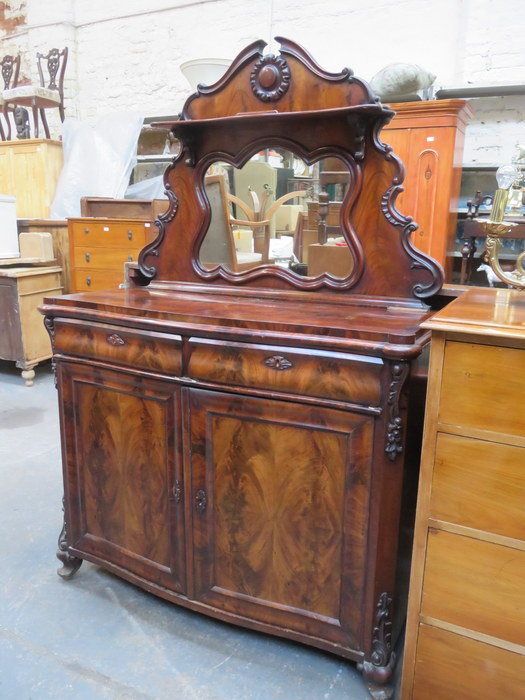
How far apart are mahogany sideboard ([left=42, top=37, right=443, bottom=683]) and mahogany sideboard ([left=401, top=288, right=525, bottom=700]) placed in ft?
0.32

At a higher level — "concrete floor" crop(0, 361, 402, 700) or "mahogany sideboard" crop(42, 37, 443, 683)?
"mahogany sideboard" crop(42, 37, 443, 683)

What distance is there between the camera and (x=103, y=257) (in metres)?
4.43

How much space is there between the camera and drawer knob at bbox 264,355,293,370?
134 centimetres


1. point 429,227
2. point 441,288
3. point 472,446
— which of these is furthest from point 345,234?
point 429,227

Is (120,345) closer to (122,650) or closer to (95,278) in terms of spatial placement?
(122,650)

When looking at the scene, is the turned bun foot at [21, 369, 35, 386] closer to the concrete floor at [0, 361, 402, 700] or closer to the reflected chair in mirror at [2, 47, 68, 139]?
the concrete floor at [0, 361, 402, 700]

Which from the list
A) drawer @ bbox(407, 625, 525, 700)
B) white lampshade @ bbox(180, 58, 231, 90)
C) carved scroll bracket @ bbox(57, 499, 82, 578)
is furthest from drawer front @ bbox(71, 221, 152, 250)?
drawer @ bbox(407, 625, 525, 700)

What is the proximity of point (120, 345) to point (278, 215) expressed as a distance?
74cm

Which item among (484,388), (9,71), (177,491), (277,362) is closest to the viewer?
(484,388)

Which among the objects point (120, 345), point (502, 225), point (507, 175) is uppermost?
point (507, 175)

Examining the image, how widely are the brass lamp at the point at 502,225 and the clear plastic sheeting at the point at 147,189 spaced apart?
3866mm

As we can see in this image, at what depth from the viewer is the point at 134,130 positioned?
4977 mm

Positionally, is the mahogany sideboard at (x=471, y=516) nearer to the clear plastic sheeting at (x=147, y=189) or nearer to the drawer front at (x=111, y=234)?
the drawer front at (x=111, y=234)

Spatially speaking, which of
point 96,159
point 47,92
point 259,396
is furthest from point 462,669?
point 47,92
